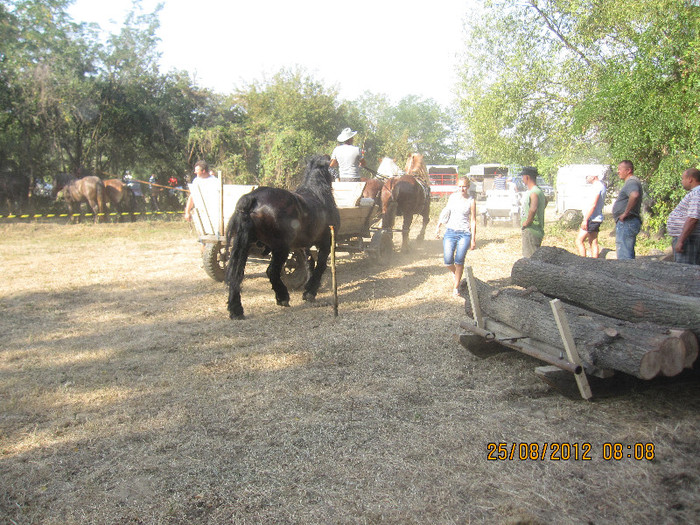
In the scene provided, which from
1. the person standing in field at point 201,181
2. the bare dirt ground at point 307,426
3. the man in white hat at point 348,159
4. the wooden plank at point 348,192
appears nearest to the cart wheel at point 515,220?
the man in white hat at point 348,159

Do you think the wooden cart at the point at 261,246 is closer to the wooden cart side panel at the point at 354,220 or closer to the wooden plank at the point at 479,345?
the wooden cart side panel at the point at 354,220

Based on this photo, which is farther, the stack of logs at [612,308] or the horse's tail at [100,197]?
the horse's tail at [100,197]

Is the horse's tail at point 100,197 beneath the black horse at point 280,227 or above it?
above

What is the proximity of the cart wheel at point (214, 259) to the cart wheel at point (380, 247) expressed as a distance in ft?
8.85

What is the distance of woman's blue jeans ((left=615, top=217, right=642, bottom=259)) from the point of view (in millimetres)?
7402

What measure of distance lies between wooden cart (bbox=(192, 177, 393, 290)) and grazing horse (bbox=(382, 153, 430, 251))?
1095 millimetres

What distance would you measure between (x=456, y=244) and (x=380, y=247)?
280cm

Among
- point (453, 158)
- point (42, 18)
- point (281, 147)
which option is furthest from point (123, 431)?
point (453, 158)

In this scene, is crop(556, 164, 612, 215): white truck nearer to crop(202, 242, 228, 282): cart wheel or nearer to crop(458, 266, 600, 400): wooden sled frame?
crop(202, 242, 228, 282): cart wheel

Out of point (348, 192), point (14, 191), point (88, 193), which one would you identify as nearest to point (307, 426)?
point (348, 192)

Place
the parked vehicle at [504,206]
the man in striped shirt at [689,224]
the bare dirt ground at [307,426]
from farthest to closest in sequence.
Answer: the parked vehicle at [504,206] < the man in striped shirt at [689,224] < the bare dirt ground at [307,426]

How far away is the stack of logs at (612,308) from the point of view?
11.8 ft

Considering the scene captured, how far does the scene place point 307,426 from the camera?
12.6ft

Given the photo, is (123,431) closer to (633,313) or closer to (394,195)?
(633,313)
